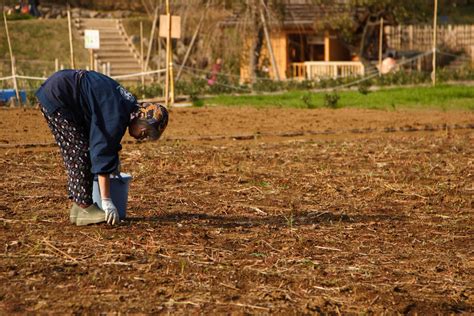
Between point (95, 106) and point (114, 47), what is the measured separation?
102ft

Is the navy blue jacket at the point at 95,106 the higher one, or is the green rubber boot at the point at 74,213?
the navy blue jacket at the point at 95,106

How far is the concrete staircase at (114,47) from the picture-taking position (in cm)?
3644

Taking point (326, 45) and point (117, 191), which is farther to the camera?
point (326, 45)

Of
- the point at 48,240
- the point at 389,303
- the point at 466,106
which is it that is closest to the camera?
the point at 389,303

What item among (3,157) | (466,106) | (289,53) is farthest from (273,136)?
(289,53)

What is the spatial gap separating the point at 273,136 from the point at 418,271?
8685 millimetres

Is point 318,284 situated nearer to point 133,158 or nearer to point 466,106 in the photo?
point 133,158

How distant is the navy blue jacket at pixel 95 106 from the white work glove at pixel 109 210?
0.91 feet

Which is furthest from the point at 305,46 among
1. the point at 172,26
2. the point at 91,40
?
the point at 91,40

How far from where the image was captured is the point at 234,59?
3297 cm

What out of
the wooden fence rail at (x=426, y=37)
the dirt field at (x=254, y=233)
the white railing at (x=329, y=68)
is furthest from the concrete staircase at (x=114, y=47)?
the dirt field at (x=254, y=233)

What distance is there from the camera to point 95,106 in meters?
7.17

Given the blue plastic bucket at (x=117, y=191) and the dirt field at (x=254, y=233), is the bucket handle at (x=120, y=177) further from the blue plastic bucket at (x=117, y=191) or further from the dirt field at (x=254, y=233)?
the dirt field at (x=254, y=233)

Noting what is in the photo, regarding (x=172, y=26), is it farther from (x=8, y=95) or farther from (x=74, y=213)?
(x=74, y=213)
